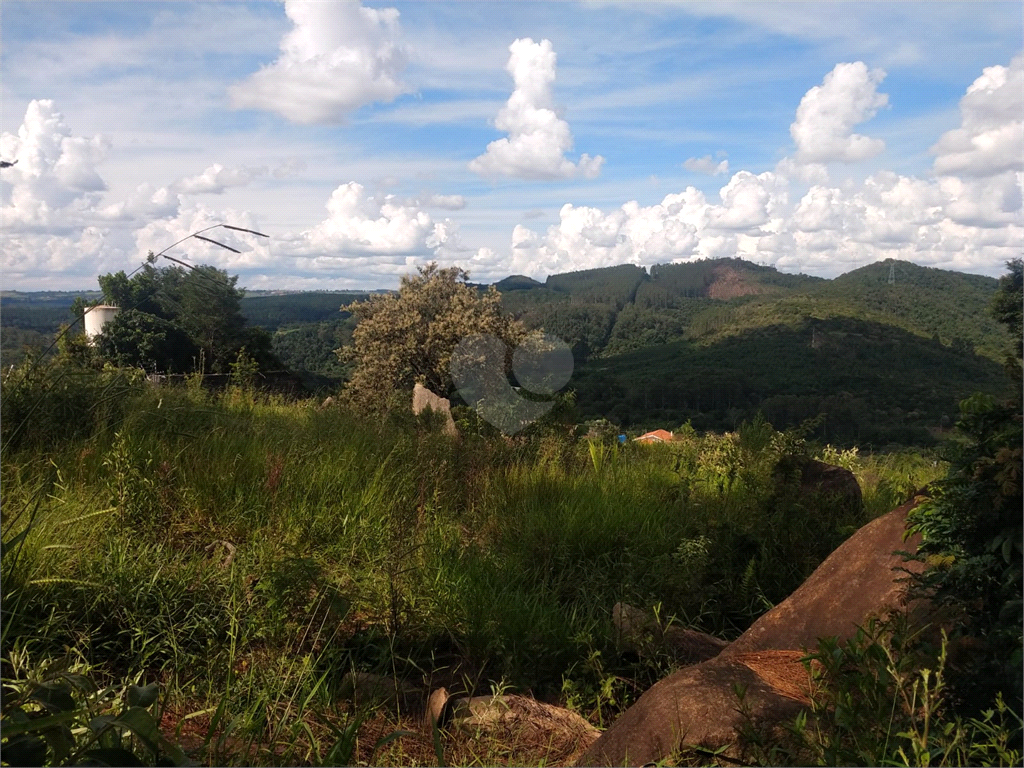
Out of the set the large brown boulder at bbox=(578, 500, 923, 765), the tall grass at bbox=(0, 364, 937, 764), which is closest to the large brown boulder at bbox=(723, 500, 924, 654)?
the large brown boulder at bbox=(578, 500, 923, 765)

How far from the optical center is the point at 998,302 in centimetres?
333

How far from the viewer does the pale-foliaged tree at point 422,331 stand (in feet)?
48.6

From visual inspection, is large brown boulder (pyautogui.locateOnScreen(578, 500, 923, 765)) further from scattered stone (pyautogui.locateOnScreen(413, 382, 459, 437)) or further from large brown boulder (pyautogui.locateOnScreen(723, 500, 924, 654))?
scattered stone (pyautogui.locateOnScreen(413, 382, 459, 437))

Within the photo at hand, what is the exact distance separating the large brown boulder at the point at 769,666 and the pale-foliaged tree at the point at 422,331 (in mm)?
11410

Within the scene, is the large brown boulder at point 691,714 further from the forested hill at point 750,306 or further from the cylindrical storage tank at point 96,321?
the forested hill at point 750,306

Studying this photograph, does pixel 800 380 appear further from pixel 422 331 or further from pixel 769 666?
pixel 769 666

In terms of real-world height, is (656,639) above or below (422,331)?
below

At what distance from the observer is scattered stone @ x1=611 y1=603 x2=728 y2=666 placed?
10.8ft

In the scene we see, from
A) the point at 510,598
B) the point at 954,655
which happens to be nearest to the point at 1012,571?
the point at 954,655

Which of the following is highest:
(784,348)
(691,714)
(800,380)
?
(691,714)

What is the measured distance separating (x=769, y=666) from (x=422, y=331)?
12897 millimetres

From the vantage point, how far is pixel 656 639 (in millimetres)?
3324

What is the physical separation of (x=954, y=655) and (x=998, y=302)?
1895 mm
